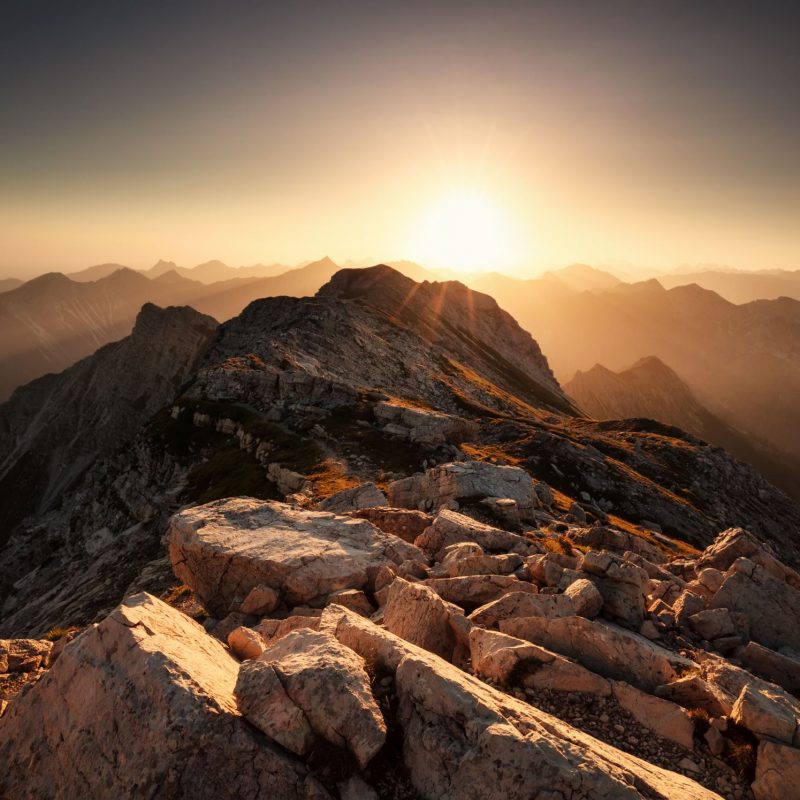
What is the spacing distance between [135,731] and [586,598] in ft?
38.6

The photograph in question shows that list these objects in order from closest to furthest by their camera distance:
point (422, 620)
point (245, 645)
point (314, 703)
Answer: point (314, 703) < point (245, 645) < point (422, 620)

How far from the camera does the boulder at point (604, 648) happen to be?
42.3 ft

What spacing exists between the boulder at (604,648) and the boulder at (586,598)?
24.3 inches

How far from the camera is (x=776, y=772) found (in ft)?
33.0

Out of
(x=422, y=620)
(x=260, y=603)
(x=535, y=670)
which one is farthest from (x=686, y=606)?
(x=260, y=603)

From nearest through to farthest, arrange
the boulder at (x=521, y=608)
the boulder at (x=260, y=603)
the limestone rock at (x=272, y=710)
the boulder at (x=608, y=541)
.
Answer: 1. the limestone rock at (x=272, y=710)
2. the boulder at (x=521, y=608)
3. the boulder at (x=260, y=603)
4. the boulder at (x=608, y=541)

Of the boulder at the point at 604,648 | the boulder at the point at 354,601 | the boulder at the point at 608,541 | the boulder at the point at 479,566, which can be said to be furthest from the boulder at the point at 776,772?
the boulder at the point at 608,541

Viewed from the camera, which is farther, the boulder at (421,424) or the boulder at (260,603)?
the boulder at (421,424)

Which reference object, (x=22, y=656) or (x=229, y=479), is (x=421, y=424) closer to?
(x=229, y=479)

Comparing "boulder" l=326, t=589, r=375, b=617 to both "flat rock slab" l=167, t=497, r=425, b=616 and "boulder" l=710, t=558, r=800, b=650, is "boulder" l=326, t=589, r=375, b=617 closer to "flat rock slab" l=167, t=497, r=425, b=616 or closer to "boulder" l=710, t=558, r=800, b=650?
"flat rock slab" l=167, t=497, r=425, b=616

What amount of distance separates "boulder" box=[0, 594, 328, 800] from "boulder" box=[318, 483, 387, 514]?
62.0 feet

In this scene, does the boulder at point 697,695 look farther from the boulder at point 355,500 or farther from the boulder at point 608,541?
the boulder at point 355,500

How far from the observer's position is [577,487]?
6350 cm

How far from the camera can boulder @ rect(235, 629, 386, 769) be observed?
9.16 m
